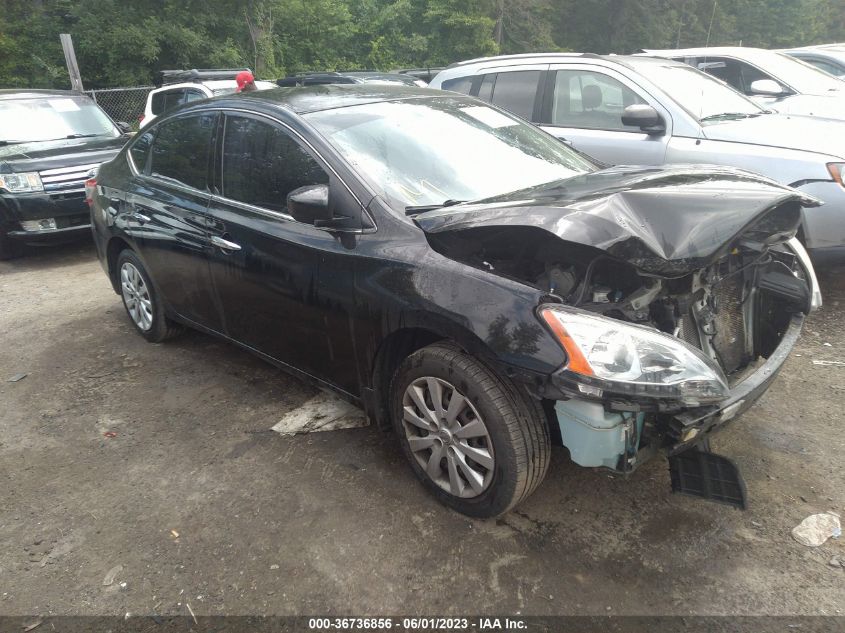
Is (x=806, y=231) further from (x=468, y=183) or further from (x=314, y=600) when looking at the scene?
(x=314, y=600)

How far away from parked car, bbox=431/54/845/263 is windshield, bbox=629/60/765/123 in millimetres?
15

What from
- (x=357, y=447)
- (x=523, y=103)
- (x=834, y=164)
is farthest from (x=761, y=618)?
(x=523, y=103)

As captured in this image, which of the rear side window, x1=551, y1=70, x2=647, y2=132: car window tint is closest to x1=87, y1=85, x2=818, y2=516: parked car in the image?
x1=551, y1=70, x2=647, y2=132: car window tint

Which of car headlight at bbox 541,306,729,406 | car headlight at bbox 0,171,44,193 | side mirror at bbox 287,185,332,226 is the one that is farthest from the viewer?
car headlight at bbox 0,171,44,193

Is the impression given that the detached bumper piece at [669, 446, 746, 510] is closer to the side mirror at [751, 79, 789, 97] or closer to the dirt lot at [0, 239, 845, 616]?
the dirt lot at [0, 239, 845, 616]

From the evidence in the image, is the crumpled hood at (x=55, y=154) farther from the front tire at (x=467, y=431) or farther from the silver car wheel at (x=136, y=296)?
the front tire at (x=467, y=431)

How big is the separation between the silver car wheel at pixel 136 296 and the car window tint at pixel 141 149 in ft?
2.37

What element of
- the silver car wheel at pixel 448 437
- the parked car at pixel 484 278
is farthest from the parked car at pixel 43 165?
the silver car wheel at pixel 448 437

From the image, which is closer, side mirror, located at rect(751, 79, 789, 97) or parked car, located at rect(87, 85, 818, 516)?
parked car, located at rect(87, 85, 818, 516)

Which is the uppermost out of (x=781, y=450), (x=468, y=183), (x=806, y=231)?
(x=468, y=183)

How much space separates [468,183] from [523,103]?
3629mm

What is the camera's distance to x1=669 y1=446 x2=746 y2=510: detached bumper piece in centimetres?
259

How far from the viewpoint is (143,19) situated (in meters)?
18.2

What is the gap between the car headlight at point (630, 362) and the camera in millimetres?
2129
